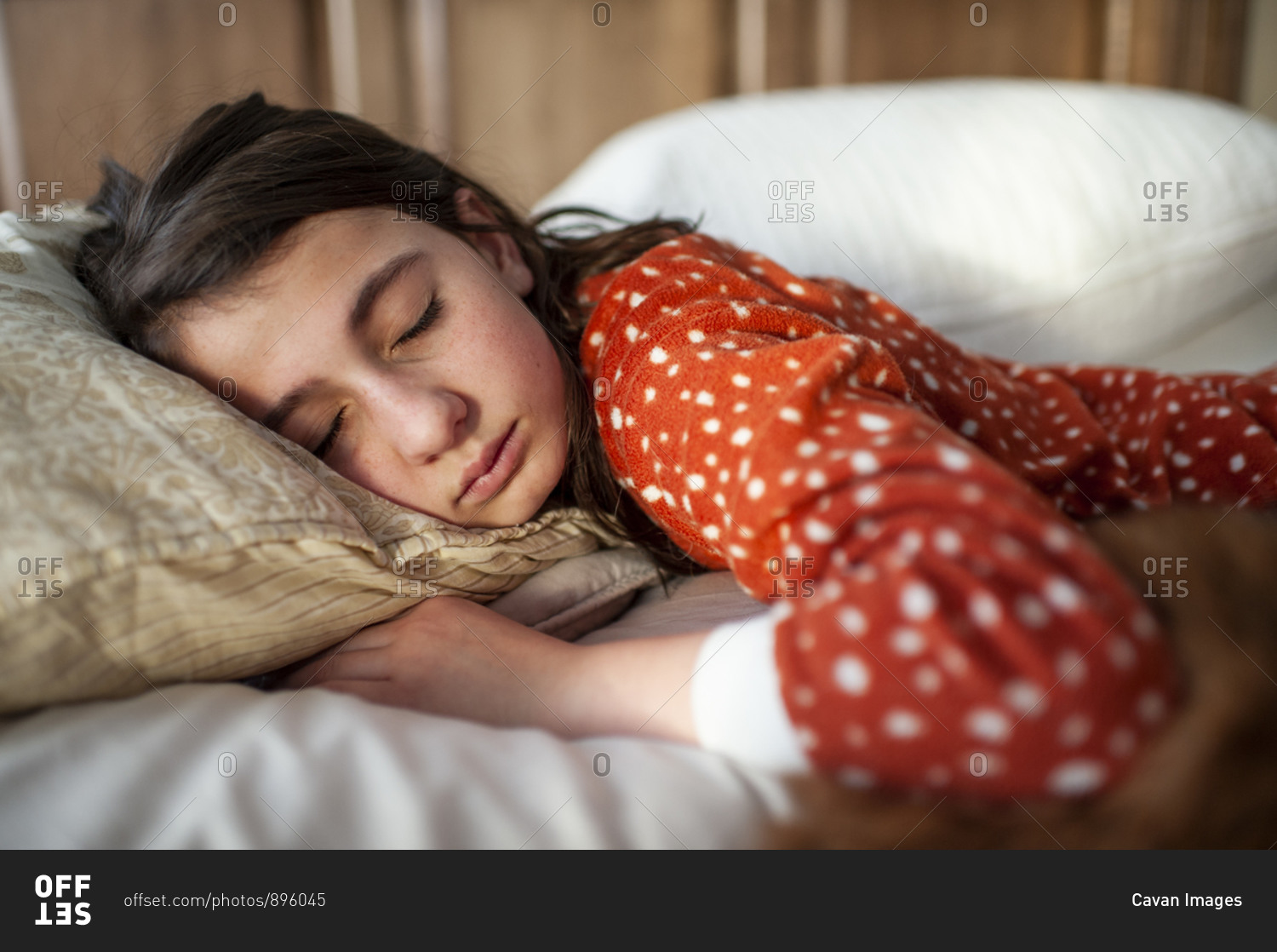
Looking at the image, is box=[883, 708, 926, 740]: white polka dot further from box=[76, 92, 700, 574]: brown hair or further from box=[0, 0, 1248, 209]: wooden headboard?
box=[0, 0, 1248, 209]: wooden headboard

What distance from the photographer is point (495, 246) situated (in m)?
0.83

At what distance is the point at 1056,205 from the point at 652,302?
66 centimetres

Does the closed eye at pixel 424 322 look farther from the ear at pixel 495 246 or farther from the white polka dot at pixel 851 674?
the white polka dot at pixel 851 674

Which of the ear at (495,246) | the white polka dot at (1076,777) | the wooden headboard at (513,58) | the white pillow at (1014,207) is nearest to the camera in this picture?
the white polka dot at (1076,777)

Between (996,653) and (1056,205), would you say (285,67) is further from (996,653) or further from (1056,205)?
(996,653)

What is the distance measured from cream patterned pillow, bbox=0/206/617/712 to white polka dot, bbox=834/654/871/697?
0.30m

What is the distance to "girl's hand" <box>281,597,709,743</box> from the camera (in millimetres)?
497

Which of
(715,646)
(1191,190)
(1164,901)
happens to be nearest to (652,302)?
(715,646)

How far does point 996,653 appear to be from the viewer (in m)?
0.39

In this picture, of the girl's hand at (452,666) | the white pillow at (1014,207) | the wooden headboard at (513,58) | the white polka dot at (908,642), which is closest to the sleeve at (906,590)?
the white polka dot at (908,642)

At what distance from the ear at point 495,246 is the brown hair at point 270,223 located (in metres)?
0.01

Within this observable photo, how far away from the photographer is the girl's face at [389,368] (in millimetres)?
608

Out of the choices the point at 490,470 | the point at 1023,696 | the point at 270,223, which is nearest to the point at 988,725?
the point at 1023,696

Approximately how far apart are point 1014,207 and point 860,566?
80 cm
